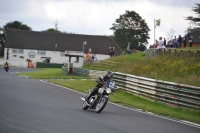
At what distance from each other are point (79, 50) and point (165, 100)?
89.2 metres

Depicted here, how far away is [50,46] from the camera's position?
112 meters

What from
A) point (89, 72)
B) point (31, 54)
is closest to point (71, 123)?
point (89, 72)

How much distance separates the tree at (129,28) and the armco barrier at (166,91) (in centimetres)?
8800

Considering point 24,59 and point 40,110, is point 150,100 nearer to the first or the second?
point 40,110

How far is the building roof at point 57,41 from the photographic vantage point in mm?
111625

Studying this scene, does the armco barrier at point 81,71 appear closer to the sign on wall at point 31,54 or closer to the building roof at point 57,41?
the building roof at point 57,41

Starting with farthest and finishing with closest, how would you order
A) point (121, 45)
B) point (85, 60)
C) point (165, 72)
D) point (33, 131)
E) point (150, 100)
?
point (121, 45)
point (85, 60)
point (165, 72)
point (150, 100)
point (33, 131)

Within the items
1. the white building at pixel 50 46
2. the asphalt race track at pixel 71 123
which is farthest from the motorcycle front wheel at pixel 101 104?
the white building at pixel 50 46

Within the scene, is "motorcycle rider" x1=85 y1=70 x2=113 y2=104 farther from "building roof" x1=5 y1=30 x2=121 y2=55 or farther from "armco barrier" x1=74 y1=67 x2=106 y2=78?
"building roof" x1=5 y1=30 x2=121 y2=55

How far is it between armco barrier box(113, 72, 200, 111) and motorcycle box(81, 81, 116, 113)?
184 inches

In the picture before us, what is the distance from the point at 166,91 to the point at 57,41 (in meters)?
91.9

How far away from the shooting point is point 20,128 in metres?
11.4

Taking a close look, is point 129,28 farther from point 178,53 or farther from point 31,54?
point 178,53

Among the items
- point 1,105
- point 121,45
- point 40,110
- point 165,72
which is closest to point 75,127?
point 40,110
